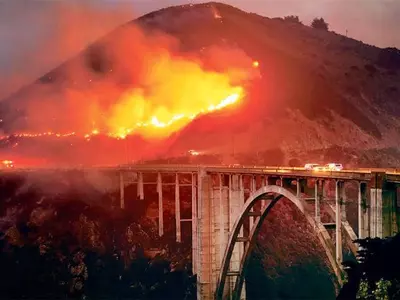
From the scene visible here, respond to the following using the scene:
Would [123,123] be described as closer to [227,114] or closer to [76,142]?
[76,142]

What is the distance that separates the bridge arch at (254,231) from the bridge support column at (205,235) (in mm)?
1540

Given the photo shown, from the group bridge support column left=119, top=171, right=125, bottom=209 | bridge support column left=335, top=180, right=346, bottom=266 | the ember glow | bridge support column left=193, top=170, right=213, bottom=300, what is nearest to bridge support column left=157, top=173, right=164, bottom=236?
bridge support column left=119, top=171, right=125, bottom=209

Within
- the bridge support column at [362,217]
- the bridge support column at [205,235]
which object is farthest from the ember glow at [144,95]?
the bridge support column at [362,217]

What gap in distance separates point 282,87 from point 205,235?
66894mm

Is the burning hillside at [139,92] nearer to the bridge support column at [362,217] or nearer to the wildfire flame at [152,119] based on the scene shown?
the wildfire flame at [152,119]

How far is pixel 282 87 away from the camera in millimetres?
124375

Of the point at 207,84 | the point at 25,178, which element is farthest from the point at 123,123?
the point at 25,178

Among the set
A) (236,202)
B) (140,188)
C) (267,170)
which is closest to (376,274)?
(267,170)

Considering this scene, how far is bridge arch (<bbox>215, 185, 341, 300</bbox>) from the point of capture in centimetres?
3875

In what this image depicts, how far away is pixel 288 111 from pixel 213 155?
22.5 m

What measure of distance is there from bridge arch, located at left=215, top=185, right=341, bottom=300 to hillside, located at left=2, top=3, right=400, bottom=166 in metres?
40.2

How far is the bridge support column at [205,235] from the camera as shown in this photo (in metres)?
63.8

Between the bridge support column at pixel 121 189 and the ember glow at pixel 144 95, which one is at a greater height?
the ember glow at pixel 144 95

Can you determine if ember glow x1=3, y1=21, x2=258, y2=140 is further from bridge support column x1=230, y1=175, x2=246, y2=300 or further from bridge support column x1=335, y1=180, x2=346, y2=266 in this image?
bridge support column x1=335, y1=180, x2=346, y2=266
